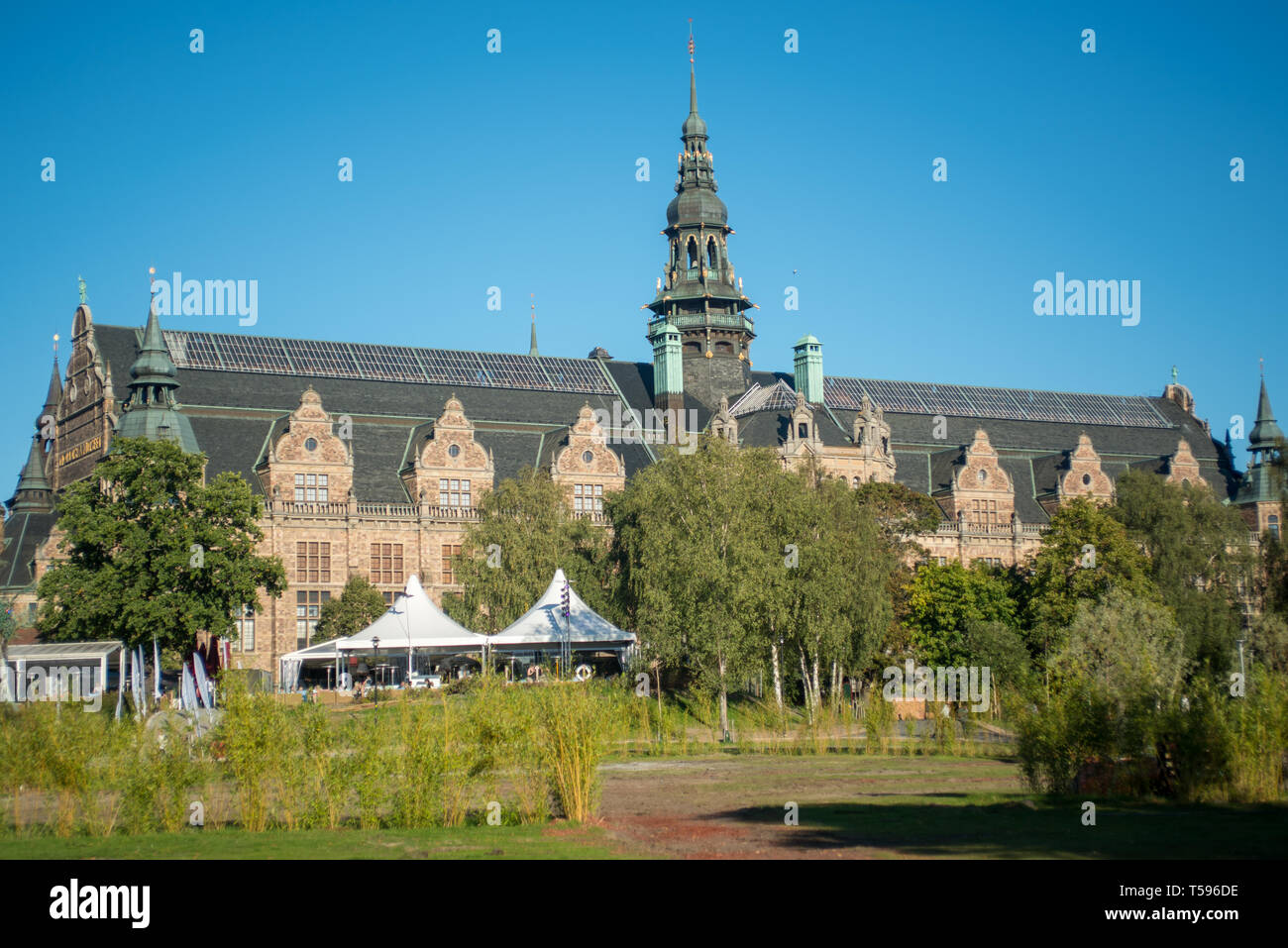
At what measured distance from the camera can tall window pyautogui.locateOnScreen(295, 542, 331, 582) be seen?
72188mm

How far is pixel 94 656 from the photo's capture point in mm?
49344

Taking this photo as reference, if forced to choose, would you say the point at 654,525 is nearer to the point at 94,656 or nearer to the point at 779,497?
the point at 779,497

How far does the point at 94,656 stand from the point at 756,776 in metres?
27.9

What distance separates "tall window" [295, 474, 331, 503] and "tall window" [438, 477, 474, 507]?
6.24 meters

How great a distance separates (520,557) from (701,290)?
36058 millimetres

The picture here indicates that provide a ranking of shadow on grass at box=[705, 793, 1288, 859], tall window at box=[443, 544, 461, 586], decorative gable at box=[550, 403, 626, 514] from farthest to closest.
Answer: decorative gable at box=[550, 403, 626, 514] < tall window at box=[443, 544, 461, 586] < shadow on grass at box=[705, 793, 1288, 859]

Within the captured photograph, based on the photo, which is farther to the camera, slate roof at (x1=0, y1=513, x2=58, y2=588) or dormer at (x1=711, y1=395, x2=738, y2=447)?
slate roof at (x1=0, y1=513, x2=58, y2=588)

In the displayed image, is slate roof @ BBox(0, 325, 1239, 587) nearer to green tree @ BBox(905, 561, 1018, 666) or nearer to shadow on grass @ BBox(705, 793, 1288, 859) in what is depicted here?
green tree @ BBox(905, 561, 1018, 666)

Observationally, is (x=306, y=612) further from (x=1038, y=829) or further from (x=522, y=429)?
(x=1038, y=829)

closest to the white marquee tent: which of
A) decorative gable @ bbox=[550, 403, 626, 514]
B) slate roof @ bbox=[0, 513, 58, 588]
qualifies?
decorative gable @ bbox=[550, 403, 626, 514]
